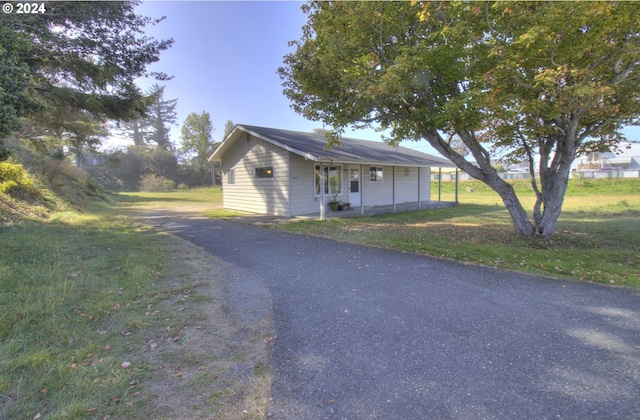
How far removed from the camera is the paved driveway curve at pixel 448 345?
218 centimetres

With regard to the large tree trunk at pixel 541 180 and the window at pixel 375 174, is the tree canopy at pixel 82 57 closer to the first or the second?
the large tree trunk at pixel 541 180

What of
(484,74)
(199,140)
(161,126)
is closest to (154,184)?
(199,140)

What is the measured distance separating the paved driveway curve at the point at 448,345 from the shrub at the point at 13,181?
34.1ft

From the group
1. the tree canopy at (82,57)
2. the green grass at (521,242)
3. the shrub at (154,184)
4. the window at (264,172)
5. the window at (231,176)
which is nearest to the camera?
the green grass at (521,242)

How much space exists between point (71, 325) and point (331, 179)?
467 inches

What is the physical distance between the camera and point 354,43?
24.2 ft

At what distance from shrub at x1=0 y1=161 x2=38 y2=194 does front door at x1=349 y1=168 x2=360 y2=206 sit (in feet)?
41.5

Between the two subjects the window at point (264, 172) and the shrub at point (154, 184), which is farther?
the shrub at point (154, 184)

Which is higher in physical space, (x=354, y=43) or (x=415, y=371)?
(x=354, y=43)

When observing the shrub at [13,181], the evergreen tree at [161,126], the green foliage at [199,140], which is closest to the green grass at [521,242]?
the shrub at [13,181]

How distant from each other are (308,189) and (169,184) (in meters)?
32.3

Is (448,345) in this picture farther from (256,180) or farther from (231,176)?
(231,176)

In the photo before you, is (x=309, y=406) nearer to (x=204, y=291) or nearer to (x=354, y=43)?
(x=204, y=291)

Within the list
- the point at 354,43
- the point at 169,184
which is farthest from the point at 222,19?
the point at 169,184
